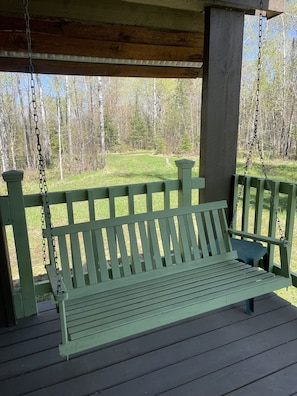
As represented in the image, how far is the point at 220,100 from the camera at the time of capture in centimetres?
228

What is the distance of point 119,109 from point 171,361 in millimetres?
9879

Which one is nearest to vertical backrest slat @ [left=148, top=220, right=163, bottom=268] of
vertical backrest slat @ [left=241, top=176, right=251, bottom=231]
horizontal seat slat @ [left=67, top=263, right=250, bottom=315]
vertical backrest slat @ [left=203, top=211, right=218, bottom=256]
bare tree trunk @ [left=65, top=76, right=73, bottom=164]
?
horizontal seat slat @ [left=67, top=263, right=250, bottom=315]

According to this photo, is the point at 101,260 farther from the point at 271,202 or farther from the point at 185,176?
the point at 271,202

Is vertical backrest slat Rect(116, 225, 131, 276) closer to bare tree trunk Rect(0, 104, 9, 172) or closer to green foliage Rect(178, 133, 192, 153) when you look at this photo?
bare tree trunk Rect(0, 104, 9, 172)

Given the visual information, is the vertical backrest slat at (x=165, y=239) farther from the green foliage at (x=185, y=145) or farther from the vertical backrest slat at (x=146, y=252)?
the green foliage at (x=185, y=145)

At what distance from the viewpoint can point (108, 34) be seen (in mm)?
2568

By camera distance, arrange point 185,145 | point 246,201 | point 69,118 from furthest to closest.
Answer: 1. point 185,145
2. point 69,118
3. point 246,201

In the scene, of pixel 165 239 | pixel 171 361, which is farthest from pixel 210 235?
pixel 171 361

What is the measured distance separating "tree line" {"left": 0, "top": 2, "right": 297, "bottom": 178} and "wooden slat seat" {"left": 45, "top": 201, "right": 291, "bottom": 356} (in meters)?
7.39

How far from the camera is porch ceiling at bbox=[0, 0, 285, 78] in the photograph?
2152 mm

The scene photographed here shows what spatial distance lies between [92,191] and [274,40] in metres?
10.4

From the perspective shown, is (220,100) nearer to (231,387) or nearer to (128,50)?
(128,50)

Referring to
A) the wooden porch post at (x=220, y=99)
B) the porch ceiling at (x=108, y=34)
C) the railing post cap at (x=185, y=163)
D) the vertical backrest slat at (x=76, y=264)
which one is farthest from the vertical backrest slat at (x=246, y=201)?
the vertical backrest slat at (x=76, y=264)

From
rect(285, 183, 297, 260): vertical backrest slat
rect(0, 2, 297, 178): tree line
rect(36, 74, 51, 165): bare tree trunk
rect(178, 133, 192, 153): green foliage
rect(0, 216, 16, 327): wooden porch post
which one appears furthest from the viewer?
rect(178, 133, 192, 153): green foliage
